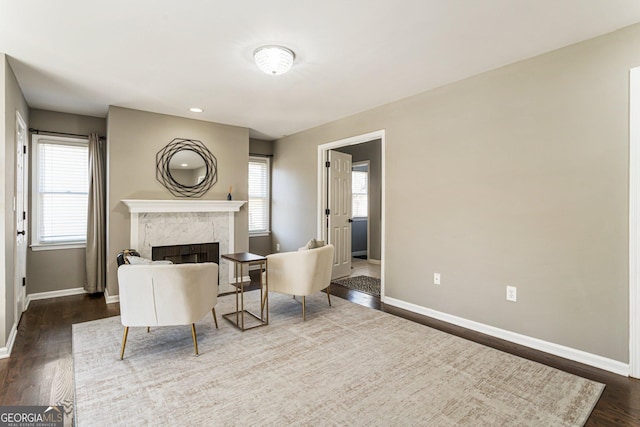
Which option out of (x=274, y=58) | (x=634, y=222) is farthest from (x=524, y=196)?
(x=274, y=58)

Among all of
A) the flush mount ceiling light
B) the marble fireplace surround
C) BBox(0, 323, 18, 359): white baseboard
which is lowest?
BBox(0, 323, 18, 359): white baseboard

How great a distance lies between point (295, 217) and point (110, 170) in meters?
2.82

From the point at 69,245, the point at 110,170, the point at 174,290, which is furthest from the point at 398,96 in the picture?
the point at 69,245

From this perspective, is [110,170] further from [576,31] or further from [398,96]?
[576,31]

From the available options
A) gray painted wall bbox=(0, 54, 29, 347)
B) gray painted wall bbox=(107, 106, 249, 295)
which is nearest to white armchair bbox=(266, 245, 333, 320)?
gray painted wall bbox=(107, 106, 249, 295)

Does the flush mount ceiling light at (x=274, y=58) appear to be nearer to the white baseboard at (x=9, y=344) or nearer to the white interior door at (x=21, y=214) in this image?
the white interior door at (x=21, y=214)

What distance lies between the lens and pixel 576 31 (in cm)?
239

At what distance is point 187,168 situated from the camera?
4777mm

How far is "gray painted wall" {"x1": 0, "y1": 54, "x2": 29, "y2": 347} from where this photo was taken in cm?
269

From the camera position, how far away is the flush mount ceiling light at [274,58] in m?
2.62

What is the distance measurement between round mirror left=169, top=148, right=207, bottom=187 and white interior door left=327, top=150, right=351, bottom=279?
6.43 feet

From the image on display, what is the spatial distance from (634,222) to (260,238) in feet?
17.2

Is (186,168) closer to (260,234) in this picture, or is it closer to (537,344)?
(260,234)

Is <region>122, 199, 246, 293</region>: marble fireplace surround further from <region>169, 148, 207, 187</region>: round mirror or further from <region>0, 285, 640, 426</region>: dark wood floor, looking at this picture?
<region>0, 285, 640, 426</region>: dark wood floor
